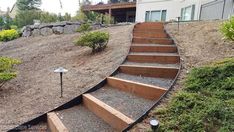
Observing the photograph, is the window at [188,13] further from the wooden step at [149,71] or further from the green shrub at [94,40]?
the wooden step at [149,71]

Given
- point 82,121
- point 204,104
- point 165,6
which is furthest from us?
point 165,6

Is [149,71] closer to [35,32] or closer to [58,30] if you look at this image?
[58,30]

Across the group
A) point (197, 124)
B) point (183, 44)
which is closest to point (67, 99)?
point (197, 124)

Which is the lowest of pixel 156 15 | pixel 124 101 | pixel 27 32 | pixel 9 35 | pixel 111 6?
pixel 124 101

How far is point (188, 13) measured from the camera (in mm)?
15492

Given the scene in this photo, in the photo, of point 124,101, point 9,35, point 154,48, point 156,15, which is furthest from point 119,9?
point 124,101

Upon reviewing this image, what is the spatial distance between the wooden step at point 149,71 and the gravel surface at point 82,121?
4.70ft

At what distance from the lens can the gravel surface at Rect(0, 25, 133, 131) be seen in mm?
4567

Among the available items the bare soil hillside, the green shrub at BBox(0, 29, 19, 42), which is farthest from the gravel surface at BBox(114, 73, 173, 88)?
the green shrub at BBox(0, 29, 19, 42)

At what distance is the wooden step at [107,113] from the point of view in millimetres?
3385

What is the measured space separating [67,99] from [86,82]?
2.44 feet

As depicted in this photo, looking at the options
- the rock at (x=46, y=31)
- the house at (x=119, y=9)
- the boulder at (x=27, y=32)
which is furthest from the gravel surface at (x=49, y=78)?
the house at (x=119, y=9)

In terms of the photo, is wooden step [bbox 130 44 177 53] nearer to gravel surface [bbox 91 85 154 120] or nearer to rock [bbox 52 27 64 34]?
gravel surface [bbox 91 85 154 120]

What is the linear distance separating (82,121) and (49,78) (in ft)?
8.48
